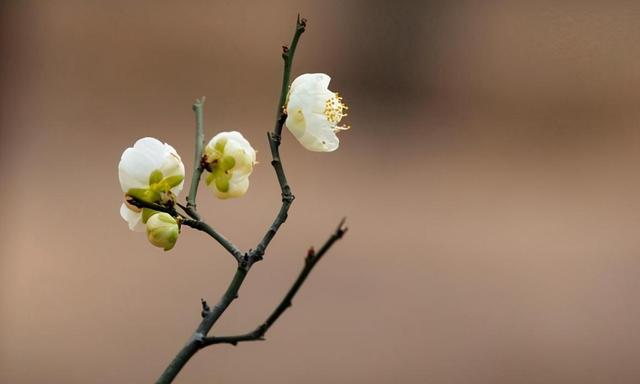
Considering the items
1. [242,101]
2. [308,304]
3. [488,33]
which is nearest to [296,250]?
[308,304]

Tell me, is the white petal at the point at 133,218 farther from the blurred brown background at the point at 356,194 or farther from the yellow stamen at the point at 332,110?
the blurred brown background at the point at 356,194

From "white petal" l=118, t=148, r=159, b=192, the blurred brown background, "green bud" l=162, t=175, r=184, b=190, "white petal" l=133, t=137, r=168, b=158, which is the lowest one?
"white petal" l=118, t=148, r=159, b=192

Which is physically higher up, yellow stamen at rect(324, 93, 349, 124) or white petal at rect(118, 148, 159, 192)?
yellow stamen at rect(324, 93, 349, 124)

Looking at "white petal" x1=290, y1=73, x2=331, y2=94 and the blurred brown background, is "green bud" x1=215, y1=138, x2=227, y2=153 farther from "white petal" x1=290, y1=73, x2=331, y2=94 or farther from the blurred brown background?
the blurred brown background

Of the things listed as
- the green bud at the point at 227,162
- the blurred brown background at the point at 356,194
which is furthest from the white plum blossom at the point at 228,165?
the blurred brown background at the point at 356,194

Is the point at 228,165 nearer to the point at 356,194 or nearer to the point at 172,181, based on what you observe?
the point at 172,181

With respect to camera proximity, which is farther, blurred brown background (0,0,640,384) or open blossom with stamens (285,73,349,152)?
blurred brown background (0,0,640,384)

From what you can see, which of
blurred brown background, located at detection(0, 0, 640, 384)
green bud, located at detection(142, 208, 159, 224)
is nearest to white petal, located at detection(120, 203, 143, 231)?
green bud, located at detection(142, 208, 159, 224)
